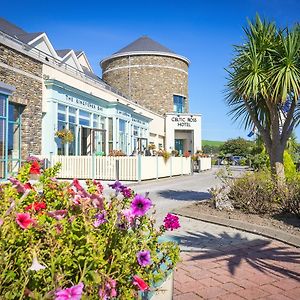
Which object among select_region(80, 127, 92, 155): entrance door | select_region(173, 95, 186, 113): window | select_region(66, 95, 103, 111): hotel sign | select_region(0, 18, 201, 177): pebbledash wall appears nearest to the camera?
select_region(0, 18, 201, 177): pebbledash wall

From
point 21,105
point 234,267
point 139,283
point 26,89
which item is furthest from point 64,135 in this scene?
point 139,283

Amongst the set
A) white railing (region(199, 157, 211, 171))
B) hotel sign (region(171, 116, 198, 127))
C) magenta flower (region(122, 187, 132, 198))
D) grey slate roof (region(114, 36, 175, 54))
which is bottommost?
white railing (region(199, 157, 211, 171))

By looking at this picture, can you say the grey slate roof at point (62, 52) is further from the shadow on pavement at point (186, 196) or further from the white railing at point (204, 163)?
the shadow on pavement at point (186, 196)

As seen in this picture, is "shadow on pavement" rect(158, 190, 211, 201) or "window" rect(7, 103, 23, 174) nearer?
"shadow on pavement" rect(158, 190, 211, 201)

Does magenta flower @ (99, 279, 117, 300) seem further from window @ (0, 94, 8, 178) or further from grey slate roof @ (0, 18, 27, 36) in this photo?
grey slate roof @ (0, 18, 27, 36)

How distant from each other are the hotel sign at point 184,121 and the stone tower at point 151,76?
6.71 feet

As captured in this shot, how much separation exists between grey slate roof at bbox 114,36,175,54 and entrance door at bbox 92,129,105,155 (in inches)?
920

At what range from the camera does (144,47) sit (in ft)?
145

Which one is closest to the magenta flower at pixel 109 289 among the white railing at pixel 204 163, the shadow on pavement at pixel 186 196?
the shadow on pavement at pixel 186 196

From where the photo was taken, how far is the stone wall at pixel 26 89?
14.5m

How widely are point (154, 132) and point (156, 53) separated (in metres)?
11.9

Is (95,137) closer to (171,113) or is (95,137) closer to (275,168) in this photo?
(275,168)

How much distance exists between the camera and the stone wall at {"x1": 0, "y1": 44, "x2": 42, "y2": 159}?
47.6 ft

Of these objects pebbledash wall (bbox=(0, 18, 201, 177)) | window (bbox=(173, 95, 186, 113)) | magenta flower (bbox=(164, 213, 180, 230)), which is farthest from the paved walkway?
window (bbox=(173, 95, 186, 113))
